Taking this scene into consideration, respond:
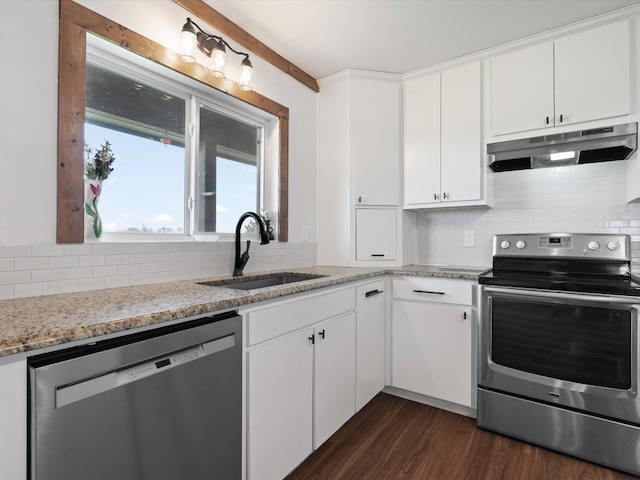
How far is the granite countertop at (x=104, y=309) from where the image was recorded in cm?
81

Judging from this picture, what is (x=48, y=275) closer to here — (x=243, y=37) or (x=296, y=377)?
(x=296, y=377)

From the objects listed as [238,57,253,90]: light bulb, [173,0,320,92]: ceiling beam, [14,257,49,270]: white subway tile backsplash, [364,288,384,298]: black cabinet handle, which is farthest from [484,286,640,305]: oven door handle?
[14,257,49,270]: white subway tile backsplash

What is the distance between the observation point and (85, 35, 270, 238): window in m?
1.67

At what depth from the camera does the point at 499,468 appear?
169 centimetres

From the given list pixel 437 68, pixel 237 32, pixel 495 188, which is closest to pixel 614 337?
pixel 495 188

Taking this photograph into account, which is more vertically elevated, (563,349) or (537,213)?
(537,213)

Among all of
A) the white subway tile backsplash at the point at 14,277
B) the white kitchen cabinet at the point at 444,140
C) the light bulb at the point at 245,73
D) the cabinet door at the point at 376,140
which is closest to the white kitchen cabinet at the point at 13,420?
the white subway tile backsplash at the point at 14,277

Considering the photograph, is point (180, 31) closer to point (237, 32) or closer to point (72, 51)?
point (237, 32)

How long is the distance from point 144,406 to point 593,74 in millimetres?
2872

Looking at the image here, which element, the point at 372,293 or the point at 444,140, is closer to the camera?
the point at 372,293

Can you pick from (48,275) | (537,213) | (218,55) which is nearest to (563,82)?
(537,213)

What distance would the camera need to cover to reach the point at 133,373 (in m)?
0.96

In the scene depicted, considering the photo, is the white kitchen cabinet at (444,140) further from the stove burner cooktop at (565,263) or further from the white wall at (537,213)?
the stove burner cooktop at (565,263)

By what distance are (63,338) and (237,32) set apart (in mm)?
2015
